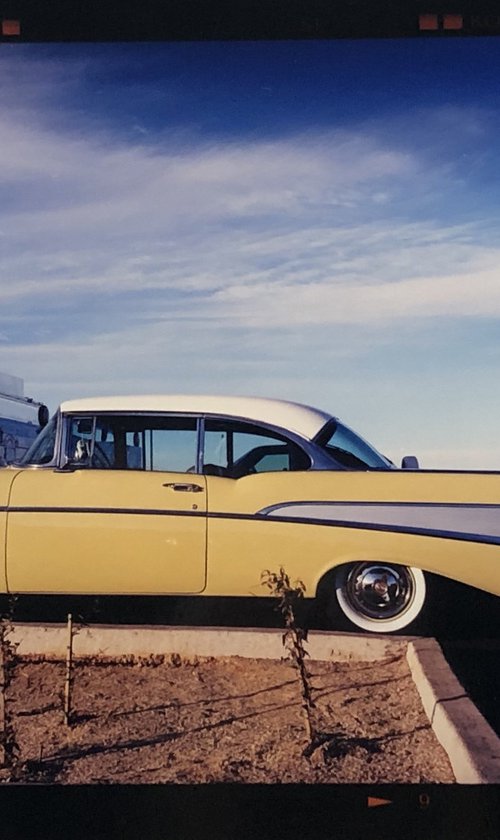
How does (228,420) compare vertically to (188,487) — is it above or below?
above

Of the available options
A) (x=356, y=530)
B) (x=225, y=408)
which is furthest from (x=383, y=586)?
(x=225, y=408)

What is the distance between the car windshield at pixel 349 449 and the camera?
297 cm

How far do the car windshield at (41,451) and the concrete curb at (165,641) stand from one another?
1.94 feet

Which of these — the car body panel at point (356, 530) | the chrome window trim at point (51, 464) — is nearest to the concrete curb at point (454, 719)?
the car body panel at point (356, 530)

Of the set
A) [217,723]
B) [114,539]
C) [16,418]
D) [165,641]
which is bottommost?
[217,723]

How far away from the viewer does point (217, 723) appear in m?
2.92

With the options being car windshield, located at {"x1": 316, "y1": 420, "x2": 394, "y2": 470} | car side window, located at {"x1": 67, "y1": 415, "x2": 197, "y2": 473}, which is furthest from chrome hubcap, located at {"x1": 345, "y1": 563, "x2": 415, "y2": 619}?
car side window, located at {"x1": 67, "y1": 415, "x2": 197, "y2": 473}

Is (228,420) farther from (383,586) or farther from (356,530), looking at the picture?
(383,586)

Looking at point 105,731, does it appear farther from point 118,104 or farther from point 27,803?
point 118,104

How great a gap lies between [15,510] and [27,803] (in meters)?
0.99

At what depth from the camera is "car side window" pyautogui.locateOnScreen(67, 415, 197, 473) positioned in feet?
10.0

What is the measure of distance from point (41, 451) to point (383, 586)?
1.35 m

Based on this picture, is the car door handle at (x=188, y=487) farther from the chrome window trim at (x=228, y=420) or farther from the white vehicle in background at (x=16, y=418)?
the white vehicle in background at (x=16, y=418)

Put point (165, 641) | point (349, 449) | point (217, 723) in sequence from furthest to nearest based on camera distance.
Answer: point (165, 641)
point (349, 449)
point (217, 723)
